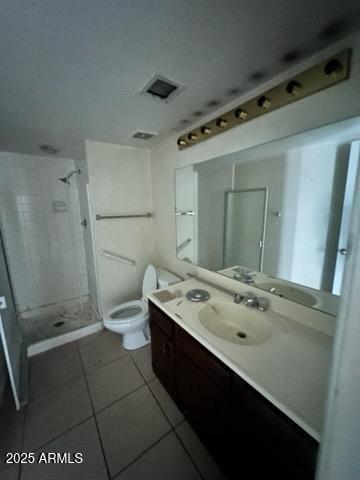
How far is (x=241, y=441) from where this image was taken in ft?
2.95

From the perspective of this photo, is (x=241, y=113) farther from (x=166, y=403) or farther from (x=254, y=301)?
(x=166, y=403)

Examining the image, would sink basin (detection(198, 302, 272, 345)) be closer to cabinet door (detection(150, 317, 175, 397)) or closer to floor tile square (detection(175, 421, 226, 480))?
cabinet door (detection(150, 317, 175, 397))

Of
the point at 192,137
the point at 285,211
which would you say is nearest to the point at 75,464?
the point at 285,211

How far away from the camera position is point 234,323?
1332 mm

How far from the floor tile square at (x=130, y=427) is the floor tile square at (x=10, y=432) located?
1.63ft

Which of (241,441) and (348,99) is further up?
(348,99)

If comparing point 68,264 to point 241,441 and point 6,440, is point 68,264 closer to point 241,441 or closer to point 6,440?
point 6,440

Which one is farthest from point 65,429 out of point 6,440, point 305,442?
point 305,442

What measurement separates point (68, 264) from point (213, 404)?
2.61 meters

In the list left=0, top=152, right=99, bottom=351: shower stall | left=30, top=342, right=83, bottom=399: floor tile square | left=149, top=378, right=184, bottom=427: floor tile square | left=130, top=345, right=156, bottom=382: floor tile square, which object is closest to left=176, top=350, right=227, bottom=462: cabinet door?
left=149, top=378, right=184, bottom=427: floor tile square

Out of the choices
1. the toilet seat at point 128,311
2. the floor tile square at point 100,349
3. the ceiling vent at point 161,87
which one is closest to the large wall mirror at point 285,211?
the ceiling vent at point 161,87

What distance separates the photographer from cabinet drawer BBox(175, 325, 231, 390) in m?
0.94

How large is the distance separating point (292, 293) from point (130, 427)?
1.41 metres

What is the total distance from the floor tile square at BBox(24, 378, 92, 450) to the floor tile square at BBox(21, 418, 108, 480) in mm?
69
